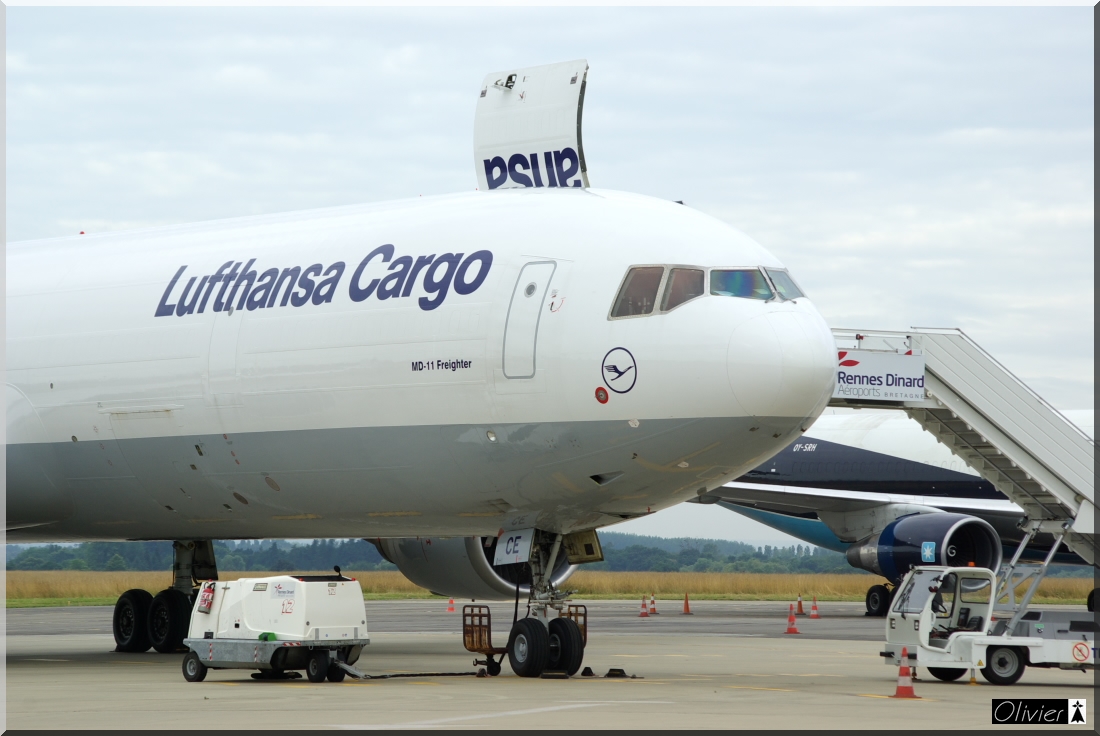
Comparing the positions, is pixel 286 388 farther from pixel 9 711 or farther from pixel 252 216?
pixel 9 711

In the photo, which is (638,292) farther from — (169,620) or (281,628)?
(169,620)

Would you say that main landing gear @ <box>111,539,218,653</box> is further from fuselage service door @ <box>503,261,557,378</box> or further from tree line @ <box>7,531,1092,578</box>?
tree line @ <box>7,531,1092,578</box>


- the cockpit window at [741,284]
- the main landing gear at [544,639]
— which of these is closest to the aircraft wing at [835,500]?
the main landing gear at [544,639]

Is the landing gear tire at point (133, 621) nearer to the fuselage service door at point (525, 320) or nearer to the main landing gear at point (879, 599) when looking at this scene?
the fuselage service door at point (525, 320)

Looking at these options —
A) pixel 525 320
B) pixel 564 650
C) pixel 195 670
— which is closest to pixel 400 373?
pixel 525 320

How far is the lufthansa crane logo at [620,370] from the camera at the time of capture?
1280cm

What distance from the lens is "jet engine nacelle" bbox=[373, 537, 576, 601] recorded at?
17.9m

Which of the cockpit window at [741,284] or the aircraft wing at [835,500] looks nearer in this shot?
the cockpit window at [741,284]

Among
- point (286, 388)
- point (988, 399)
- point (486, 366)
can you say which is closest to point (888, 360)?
point (988, 399)

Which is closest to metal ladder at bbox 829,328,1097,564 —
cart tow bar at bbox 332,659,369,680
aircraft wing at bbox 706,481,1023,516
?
cart tow bar at bbox 332,659,369,680

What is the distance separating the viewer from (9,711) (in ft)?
37.1

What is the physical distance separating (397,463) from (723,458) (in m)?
3.24

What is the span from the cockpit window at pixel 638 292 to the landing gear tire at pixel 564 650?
10.3ft

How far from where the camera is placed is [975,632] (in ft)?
49.0
